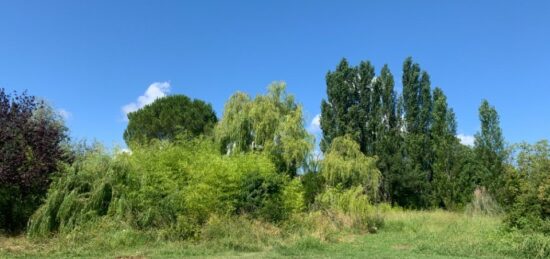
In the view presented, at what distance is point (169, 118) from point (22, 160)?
768 inches

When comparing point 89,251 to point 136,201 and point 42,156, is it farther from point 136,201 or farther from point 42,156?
point 42,156

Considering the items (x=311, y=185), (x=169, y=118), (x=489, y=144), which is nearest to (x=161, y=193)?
(x=311, y=185)

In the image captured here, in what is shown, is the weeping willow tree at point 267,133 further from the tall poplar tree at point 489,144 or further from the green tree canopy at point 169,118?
the tall poplar tree at point 489,144

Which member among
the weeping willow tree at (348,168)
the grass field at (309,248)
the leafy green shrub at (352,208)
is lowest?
the grass field at (309,248)

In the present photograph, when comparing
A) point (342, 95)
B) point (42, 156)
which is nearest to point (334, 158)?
point (342, 95)

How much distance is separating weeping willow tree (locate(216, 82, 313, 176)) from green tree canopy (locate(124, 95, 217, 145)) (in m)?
10.5

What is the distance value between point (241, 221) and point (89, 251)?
427 centimetres

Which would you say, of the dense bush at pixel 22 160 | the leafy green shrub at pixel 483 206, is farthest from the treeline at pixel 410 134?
the dense bush at pixel 22 160

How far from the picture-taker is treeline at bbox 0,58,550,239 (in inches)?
550

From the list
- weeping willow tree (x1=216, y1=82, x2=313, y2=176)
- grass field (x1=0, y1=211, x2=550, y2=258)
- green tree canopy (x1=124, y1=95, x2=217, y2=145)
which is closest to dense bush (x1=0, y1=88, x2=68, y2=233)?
grass field (x1=0, y1=211, x2=550, y2=258)

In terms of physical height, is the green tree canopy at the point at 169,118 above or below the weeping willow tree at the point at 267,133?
above

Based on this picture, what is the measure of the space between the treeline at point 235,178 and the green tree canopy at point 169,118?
3.35 metres

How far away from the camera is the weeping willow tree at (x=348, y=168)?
23.2m

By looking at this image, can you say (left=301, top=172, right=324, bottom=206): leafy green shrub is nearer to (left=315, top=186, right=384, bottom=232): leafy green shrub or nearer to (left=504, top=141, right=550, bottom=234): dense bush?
(left=315, top=186, right=384, bottom=232): leafy green shrub
